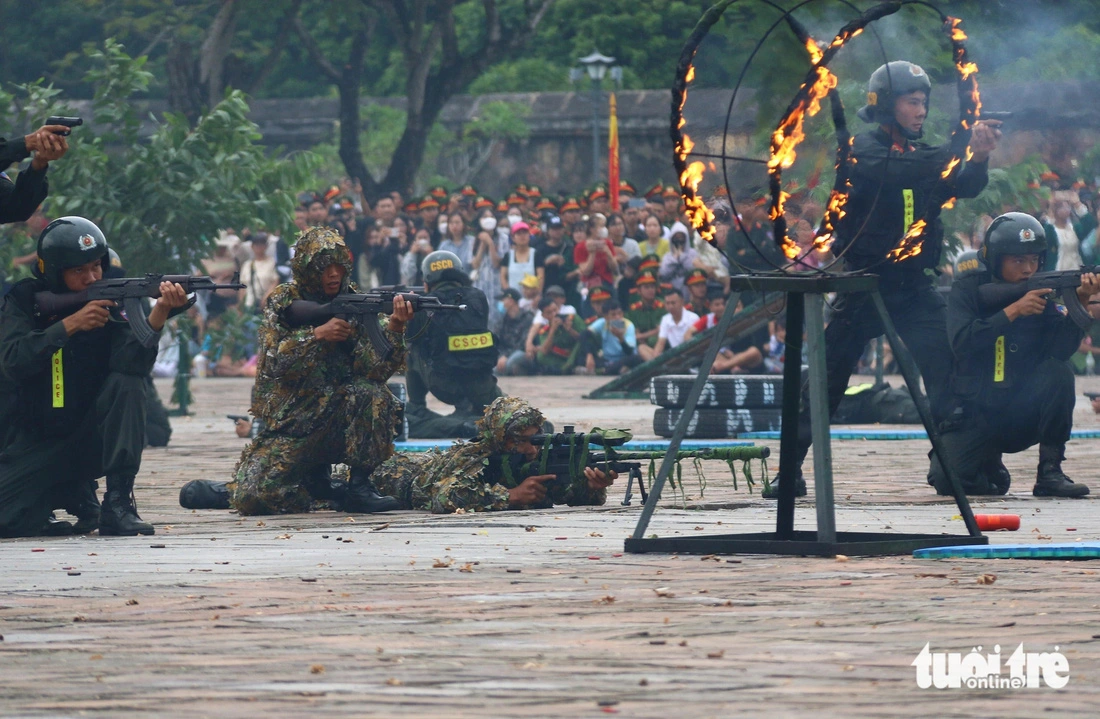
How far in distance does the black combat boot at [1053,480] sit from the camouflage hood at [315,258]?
367 cm

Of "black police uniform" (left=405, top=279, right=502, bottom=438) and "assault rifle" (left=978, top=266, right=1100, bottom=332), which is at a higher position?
"assault rifle" (left=978, top=266, right=1100, bottom=332)

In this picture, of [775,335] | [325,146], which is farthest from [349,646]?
[325,146]

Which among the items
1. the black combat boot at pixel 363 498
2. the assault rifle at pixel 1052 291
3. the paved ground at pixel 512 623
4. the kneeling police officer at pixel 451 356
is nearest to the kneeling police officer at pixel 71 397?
the paved ground at pixel 512 623

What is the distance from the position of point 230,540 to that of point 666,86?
95.0ft

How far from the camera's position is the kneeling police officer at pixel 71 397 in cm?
880

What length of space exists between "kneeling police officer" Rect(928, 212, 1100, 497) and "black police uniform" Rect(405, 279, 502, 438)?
191 inches

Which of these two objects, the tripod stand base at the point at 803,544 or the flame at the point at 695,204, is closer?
the tripod stand base at the point at 803,544

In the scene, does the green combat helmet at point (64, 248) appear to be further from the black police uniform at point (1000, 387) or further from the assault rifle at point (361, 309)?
the black police uniform at point (1000, 387)

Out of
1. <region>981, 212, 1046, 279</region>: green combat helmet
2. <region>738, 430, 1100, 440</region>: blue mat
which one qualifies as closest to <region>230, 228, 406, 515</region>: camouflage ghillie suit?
<region>981, 212, 1046, 279</region>: green combat helmet

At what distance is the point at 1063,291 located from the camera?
1030cm

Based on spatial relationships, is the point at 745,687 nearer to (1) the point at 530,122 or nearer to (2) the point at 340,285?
(2) the point at 340,285

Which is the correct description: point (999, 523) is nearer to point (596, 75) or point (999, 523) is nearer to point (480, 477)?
point (480, 477)

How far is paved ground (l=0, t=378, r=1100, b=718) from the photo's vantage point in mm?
4688

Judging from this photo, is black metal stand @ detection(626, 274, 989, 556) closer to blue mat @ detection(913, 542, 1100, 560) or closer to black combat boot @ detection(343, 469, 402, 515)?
blue mat @ detection(913, 542, 1100, 560)
